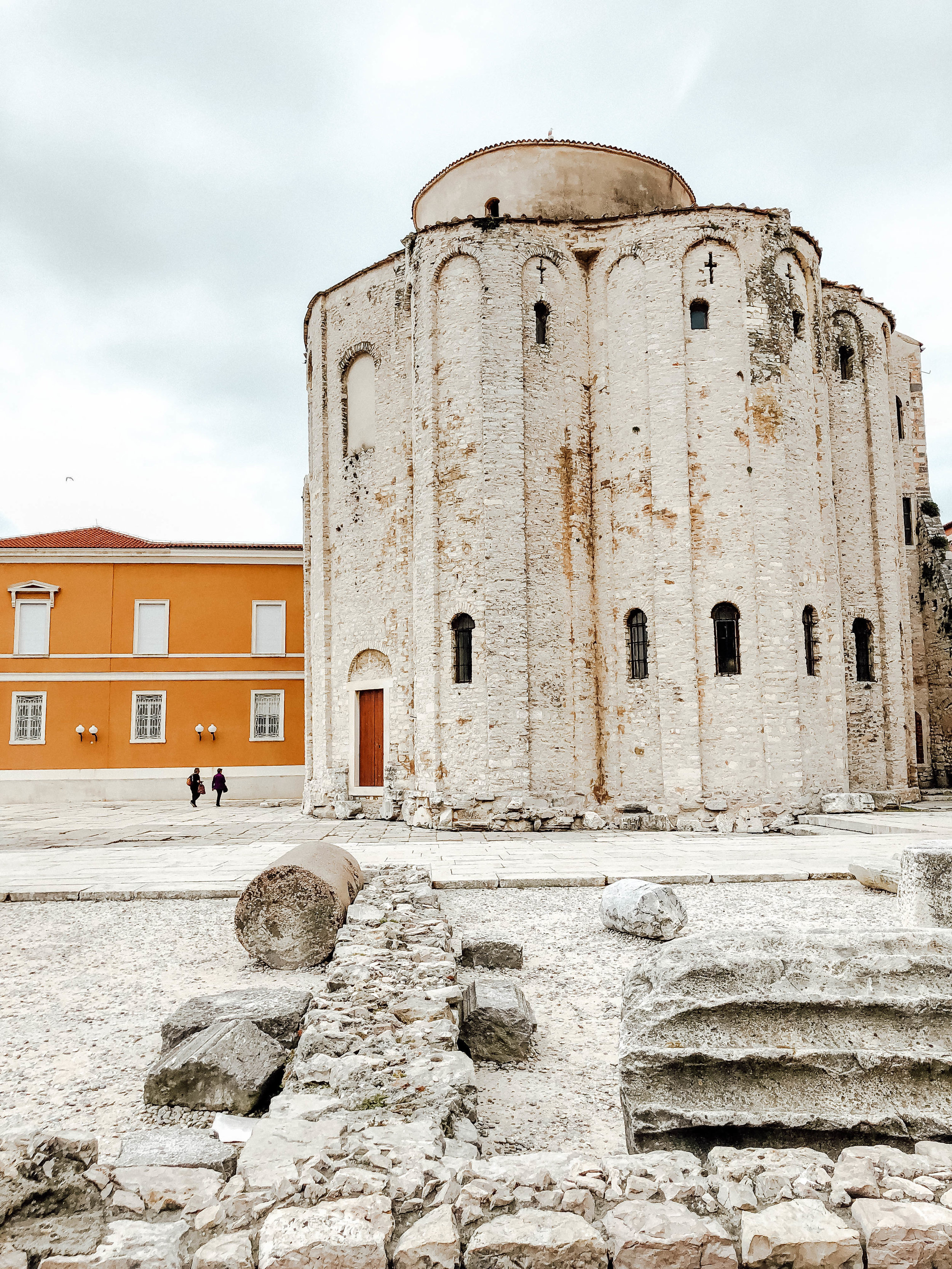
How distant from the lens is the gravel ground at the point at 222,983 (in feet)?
13.1

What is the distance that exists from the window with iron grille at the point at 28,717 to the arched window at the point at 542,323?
726 inches

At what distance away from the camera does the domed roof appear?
1902cm

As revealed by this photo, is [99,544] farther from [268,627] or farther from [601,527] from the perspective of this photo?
[601,527]

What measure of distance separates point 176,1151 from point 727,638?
15.1 m

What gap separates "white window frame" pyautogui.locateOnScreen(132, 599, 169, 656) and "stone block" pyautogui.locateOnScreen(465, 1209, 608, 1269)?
26.0 meters

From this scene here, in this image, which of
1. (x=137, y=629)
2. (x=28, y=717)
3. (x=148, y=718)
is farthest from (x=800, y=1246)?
(x=28, y=717)

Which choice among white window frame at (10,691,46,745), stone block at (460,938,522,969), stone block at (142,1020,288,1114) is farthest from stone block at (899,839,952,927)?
white window frame at (10,691,46,745)

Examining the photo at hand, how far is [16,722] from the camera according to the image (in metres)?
25.9

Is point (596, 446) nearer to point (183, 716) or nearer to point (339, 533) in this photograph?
point (339, 533)

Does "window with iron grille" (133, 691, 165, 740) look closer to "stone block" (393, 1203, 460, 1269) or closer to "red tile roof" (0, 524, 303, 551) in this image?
"red tile roof" (0, 524, 303, 551)

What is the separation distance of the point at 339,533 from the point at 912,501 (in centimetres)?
1531

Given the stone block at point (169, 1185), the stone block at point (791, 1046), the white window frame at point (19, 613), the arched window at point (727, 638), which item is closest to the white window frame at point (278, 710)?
the white window frame at point (19, 613)

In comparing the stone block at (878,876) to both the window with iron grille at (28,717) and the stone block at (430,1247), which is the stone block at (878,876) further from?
the window with iron grille at (28,717)

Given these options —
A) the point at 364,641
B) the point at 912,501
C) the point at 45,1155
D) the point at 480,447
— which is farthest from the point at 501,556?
the point at 45,1155
